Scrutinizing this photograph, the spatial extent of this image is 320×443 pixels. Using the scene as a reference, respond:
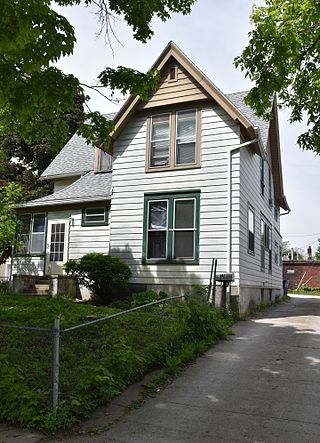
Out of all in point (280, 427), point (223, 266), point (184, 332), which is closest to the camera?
point (280, 427)

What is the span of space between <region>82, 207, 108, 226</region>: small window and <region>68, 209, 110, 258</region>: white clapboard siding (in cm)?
14

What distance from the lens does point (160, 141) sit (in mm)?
13523

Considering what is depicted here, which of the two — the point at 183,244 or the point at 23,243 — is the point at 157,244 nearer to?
the point at 183,244

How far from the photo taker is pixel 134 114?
1386cm

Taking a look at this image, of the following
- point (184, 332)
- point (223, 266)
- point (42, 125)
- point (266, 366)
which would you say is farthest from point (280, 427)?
point (223, 266)

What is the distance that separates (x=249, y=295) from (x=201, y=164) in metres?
4.36

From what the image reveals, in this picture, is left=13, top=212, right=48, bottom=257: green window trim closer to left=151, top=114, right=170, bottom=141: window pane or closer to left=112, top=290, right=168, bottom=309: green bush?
left=112, top=290, right=168, bottom=309: green bush

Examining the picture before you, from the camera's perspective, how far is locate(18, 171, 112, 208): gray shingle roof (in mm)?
15191

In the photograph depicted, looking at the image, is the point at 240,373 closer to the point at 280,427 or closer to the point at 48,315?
the point at 280,427

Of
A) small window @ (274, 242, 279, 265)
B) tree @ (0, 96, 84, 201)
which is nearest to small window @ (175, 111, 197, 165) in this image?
small window @ (274, 242, 279, 265)

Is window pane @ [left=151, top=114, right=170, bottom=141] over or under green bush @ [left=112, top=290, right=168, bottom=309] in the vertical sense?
over

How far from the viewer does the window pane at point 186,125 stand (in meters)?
13.1

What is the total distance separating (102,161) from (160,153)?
4271mm

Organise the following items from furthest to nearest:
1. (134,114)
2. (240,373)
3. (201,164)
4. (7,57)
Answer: (134,114), (201,164), (240,373), (7,57)
